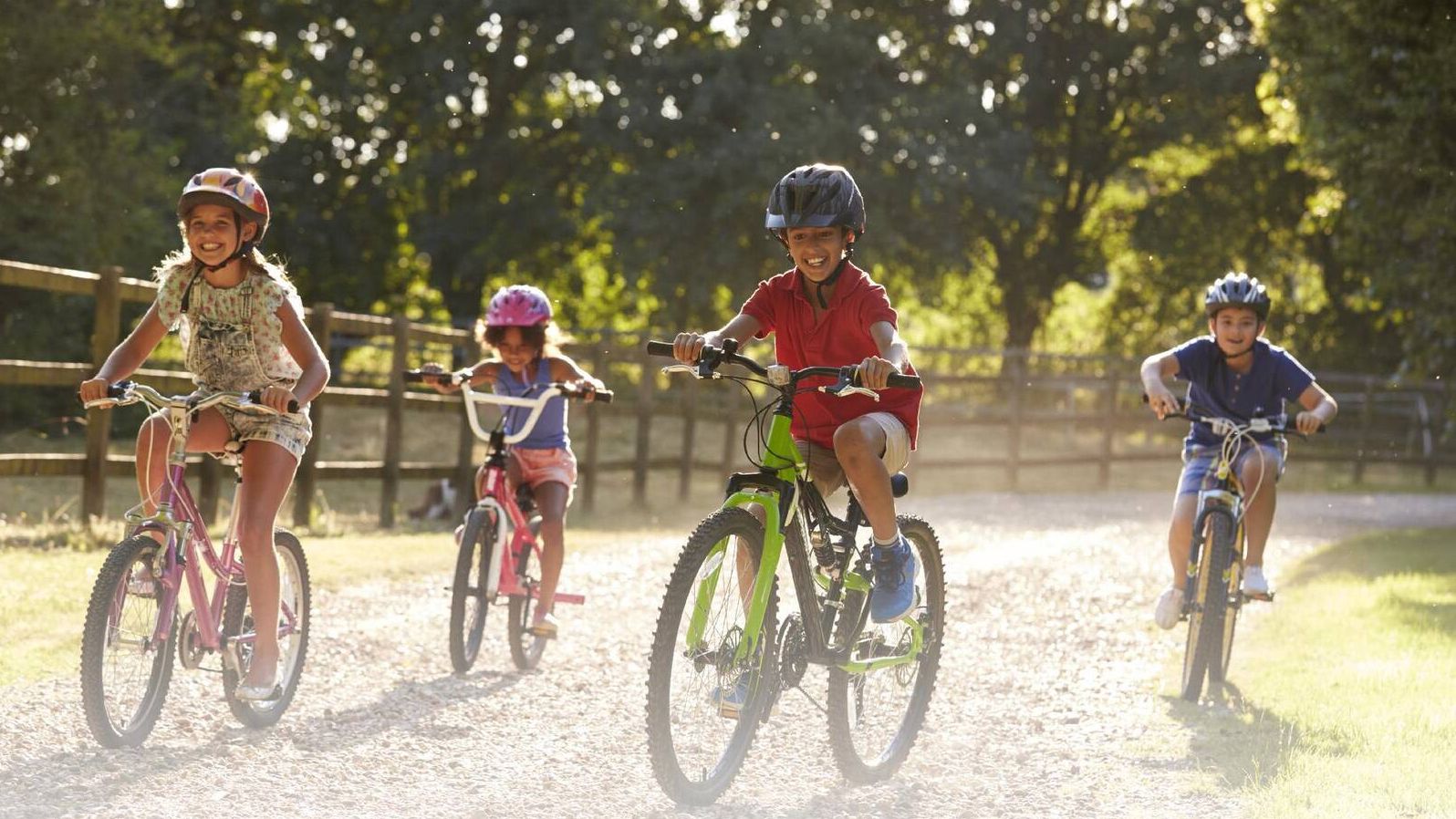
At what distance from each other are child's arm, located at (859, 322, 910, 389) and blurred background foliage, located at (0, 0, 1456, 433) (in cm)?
1648

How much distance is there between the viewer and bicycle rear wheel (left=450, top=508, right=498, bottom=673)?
6.59 meters

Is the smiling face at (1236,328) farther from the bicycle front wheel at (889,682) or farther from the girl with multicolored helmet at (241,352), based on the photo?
the girl with multicolored helmet at (241,352)

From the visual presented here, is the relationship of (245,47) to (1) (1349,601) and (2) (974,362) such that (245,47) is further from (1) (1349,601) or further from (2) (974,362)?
(1) (1349,601)

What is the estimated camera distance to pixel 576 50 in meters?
27.0

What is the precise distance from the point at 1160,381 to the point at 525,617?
2752 millimetres

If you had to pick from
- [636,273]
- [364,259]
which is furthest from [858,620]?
[364,259]

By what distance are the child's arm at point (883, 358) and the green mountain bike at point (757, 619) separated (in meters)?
0.04

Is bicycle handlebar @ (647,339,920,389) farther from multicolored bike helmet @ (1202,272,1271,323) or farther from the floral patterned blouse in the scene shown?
multicolored bike helmet @ (1202,272,1271,323)

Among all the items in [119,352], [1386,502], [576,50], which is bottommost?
[1386,502]

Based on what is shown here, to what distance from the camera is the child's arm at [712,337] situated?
443 cm

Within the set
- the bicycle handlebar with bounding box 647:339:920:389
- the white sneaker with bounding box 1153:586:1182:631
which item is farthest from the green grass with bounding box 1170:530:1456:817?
the bicycle handlebar with bounding box 647:339:920:389

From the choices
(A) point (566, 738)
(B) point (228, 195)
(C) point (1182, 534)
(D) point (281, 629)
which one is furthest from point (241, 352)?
(C) point (1182, 534)

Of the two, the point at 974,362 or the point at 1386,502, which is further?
the point at 974,362

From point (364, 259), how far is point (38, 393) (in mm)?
10760
